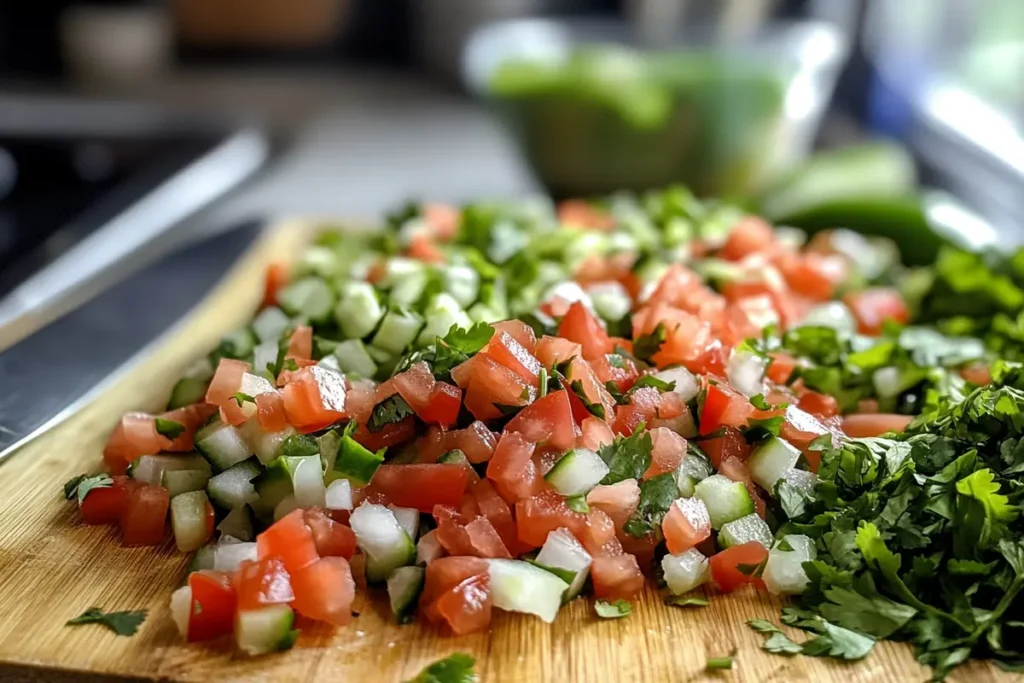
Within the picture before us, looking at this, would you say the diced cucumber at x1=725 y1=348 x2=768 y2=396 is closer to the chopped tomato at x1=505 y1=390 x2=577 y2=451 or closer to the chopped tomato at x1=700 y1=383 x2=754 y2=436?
the chopped tomato at x1=700 y1=383 x2=754 y2=436

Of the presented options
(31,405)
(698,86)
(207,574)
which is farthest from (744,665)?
(698,86)

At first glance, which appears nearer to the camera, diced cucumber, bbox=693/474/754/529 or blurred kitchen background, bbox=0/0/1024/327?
diced cucumber, bbox=693/474/754/529

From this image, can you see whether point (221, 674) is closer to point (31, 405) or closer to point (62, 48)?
point (31, 405)

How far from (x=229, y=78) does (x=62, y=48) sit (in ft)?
2.22

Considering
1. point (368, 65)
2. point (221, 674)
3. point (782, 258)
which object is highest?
point (221, 674)

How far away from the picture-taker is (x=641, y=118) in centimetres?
247

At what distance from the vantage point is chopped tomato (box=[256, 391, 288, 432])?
1229mm

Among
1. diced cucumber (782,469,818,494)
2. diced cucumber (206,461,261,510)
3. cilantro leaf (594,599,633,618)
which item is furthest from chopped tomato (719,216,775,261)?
diced cucumber (206,461,261,510)

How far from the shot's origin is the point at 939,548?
1.11m

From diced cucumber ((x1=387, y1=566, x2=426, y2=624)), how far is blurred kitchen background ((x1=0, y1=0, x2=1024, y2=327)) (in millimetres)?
1067

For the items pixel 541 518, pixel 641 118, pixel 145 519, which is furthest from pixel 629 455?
pixel 641 118

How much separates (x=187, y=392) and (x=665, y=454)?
2.31 feet

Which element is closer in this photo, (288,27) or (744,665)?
(744,665)

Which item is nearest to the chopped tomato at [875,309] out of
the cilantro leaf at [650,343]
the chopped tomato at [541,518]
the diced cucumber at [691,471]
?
the cilantro leaf at [650,343]
